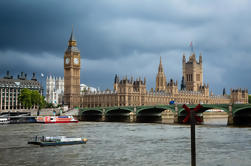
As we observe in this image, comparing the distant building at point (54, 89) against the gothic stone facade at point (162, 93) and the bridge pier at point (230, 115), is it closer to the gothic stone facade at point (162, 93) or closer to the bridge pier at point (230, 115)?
the gothic stone facade at point (162, 93)

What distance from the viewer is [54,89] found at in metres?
187

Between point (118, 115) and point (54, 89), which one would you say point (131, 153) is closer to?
point (118, 115)

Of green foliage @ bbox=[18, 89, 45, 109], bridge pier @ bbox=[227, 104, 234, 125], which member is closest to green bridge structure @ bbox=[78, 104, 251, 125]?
bridge pier @ bbox=[227, 104, 234, 125]

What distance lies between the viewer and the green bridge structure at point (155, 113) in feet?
208

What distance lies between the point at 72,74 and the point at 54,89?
70.8m

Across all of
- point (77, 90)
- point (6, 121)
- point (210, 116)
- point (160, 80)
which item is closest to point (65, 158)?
point (6, 121)

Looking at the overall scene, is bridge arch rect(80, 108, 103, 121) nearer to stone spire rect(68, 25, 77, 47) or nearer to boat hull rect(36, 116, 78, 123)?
boat hull rect(36, 116, 78, 123)

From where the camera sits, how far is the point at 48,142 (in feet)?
107

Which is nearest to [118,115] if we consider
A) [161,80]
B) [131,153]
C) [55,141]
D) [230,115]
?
[230,115]

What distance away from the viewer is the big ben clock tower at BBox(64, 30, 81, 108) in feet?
389

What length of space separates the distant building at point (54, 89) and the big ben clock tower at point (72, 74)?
60290 millimetres

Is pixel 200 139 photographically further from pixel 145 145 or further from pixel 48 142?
pixel 48 142

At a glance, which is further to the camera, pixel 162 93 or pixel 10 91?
pixel 162 93

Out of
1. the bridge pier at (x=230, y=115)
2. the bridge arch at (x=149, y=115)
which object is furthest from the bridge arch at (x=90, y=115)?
the bridge pier at (x=230, y=115)
